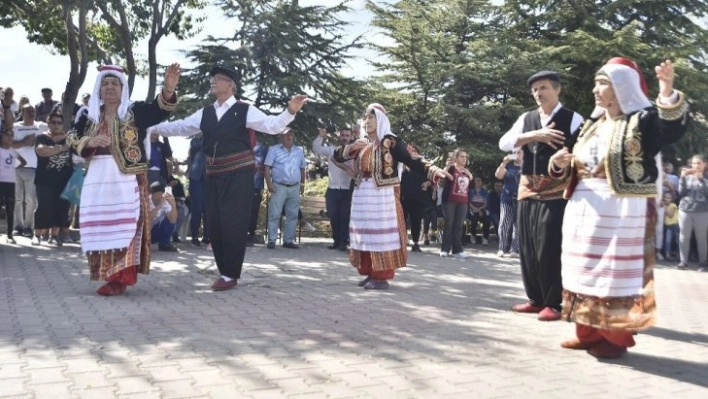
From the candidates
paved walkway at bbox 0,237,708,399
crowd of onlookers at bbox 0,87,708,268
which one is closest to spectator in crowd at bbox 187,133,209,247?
crowd of onlookers at bbox 0,87,708,268

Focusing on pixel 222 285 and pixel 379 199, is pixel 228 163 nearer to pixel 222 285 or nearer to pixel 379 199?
pixel 222 285

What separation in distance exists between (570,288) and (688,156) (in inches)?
664

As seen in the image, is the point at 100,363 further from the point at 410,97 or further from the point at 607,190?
the point at 410,97

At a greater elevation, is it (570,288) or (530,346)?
(570,288)

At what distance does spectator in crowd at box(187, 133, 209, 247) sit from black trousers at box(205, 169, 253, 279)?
3859 millimetres

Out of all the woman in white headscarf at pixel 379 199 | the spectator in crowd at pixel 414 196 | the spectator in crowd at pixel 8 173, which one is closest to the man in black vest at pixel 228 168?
the woman in white headscarf at pixel 379 199

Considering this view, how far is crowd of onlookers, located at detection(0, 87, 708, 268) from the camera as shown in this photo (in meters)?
10.6

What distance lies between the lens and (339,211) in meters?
12.3

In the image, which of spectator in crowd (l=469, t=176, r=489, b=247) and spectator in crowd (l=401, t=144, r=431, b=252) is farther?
spectator in crowd (l=469, t=176, r=489, b=247)

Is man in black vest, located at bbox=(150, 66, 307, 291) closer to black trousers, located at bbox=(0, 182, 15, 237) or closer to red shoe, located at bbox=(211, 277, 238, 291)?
red shoe, located at bbox=(211, 277, 238, 291)

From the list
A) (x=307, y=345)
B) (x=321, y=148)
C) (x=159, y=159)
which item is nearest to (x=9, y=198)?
(x=159, y=159)

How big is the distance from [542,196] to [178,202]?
766 cm

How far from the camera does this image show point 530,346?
499 centimetres

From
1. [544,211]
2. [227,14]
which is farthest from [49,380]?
[227,14]
